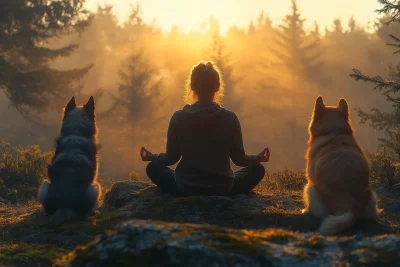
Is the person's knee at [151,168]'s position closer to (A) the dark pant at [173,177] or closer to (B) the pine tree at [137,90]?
(A) the dark pant at [173,177]

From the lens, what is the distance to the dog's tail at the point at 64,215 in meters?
6.66

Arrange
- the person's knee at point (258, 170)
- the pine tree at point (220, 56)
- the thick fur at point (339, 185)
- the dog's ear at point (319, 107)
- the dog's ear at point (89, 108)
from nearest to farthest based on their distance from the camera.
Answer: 1. the thick fur at point (339, 185)
2. the dog's ear at point (319, 107)
3. the person's knee at point (258, 170)
4. the dog's ear at point (89, 108)
5. the pine tree at point (220, 56)

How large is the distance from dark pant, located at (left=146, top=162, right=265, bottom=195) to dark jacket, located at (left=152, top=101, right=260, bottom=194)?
0.42 meters

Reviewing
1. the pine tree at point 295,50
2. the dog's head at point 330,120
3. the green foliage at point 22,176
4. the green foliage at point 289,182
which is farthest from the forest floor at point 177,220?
the pine tree at point 295,50

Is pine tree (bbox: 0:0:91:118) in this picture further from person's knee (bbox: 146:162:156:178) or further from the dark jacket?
the dark jacket

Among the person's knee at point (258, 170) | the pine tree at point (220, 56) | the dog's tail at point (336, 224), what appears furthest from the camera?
the pine tree at point (220, 56)

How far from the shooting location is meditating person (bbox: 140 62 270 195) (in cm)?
652

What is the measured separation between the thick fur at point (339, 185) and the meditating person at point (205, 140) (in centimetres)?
98

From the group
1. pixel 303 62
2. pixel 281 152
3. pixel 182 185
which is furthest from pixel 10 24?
pixel 281 152

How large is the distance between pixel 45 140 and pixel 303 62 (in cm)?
2809

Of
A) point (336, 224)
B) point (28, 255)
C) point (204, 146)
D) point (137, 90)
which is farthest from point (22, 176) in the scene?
point (137, 90)

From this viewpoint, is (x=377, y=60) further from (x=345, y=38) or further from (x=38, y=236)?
(x=38, y=236)

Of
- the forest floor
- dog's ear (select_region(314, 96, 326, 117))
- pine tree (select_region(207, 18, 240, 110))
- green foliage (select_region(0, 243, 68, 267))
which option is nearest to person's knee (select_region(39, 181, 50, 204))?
the forest floor

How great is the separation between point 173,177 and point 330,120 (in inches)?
99.3
